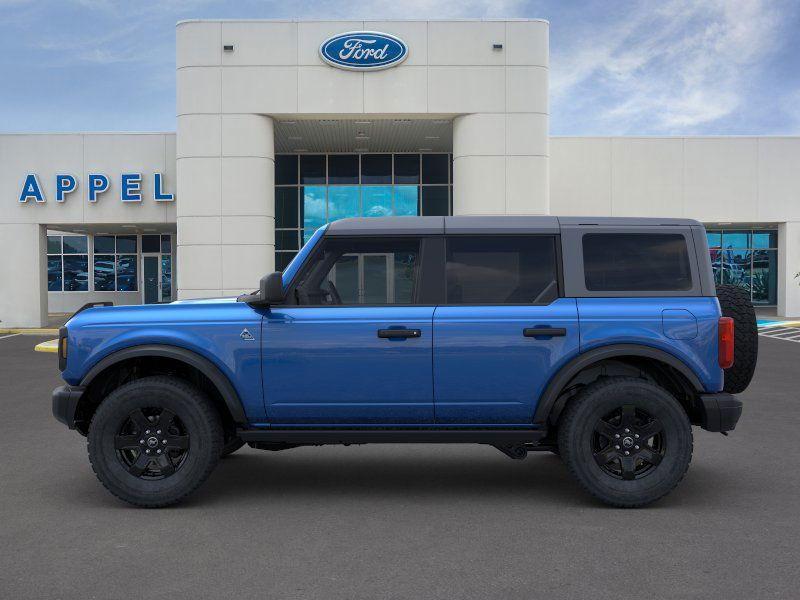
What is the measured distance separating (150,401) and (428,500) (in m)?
2.07

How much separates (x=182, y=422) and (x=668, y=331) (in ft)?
11.1

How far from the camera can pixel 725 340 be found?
17.1 feet

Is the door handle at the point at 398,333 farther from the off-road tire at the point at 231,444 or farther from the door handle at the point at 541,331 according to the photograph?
the off-road tire at the point at 231,444

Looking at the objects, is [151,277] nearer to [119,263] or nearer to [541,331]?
[119,263]

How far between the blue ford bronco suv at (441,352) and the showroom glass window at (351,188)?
2233cm

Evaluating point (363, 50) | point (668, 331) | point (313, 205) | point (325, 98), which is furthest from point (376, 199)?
point (668, 331)

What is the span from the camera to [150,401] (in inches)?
205

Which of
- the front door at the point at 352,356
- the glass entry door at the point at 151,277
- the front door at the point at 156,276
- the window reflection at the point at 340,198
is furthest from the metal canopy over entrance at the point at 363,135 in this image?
the front door at the point at 352,356

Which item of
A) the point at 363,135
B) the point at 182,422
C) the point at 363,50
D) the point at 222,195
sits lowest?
the point at 182,422

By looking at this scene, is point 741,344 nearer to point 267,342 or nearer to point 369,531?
point 369,531

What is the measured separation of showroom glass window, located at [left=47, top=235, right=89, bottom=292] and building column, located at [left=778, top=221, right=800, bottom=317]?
96.3ft

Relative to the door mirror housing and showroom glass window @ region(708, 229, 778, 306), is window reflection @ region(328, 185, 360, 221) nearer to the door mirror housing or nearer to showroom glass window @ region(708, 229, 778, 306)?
showroom glass window @ region(708, 229, 778, 306)

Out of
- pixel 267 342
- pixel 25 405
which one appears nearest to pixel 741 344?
pixel 267 342

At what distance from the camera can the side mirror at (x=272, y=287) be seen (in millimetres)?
5062
